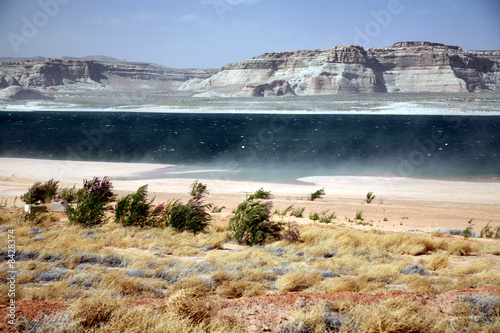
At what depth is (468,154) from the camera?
39.7 metres

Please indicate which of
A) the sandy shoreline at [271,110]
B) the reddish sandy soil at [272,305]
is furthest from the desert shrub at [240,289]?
the sandy shoreline at [271,110]

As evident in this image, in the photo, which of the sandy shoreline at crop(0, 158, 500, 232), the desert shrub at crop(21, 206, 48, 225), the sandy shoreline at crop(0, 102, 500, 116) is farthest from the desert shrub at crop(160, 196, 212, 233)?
the sandy shoreline at crop(0, 102, 500, 116)

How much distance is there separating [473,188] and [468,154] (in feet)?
58.5

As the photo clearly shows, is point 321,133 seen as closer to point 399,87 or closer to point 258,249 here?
point 258,249

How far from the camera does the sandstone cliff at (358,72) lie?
150 meters

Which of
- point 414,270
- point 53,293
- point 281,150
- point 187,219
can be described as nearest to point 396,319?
point 414,270

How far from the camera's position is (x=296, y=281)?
648 cm

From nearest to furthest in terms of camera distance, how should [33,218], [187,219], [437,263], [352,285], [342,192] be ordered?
[352,285]
[437,263]
[33,218]
[187,219]
[342,192]

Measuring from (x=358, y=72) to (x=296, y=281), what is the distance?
162 meters

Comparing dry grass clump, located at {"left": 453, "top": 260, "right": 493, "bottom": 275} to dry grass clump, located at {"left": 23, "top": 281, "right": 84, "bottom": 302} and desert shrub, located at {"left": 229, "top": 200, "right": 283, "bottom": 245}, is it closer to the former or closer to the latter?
desert shrub, located at {"left": 229, "top": 200, "right": 283, "bottom": 245}

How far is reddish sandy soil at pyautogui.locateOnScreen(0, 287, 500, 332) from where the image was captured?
4.87 m

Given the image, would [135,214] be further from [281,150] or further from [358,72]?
[358,72]

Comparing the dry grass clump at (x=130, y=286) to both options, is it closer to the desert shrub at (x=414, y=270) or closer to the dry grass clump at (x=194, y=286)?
A: the dry grass clump at (x=194, y=286)

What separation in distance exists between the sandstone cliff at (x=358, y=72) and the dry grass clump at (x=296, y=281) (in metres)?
141
